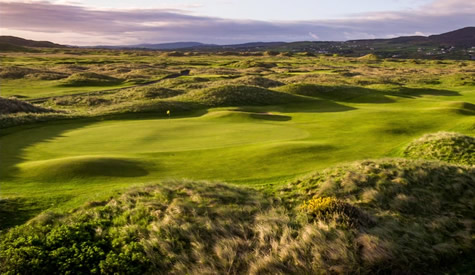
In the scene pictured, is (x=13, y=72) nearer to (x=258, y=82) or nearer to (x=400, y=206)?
(x=258, y=82)

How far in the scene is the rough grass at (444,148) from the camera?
67.1ft

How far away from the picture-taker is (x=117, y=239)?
436 inches

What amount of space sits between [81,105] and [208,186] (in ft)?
133

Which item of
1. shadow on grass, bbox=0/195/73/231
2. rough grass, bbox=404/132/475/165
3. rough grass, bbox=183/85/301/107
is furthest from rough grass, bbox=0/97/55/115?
rough grass, bbox=404/132/475/165

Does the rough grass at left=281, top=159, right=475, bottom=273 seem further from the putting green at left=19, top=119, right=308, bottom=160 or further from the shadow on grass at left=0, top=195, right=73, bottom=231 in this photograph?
the shadow on grass at left=0, top=195, right=73, bottom=231

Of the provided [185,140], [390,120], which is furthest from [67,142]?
[390,120]

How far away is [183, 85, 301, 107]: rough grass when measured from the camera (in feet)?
157

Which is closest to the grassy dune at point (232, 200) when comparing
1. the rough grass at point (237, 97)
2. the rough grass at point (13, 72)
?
the rough grass at point (237, 97)

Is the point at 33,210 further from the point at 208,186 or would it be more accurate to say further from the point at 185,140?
the point at 185,140

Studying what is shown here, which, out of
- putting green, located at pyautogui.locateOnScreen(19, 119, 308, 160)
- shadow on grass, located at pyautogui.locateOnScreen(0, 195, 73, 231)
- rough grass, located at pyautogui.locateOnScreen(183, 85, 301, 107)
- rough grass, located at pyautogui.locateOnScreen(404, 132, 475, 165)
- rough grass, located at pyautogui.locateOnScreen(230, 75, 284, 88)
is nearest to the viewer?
shadow on grass, located at pyautogui.locateOnScreen(0, 195, 73, 231)

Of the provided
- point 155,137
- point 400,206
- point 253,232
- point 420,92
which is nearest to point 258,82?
point 420,92

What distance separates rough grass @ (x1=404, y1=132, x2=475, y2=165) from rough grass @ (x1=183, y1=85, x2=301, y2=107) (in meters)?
27.2

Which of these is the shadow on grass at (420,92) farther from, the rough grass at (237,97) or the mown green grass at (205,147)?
the mown green grass at (205,147)

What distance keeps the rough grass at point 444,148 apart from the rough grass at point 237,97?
2723 cm
